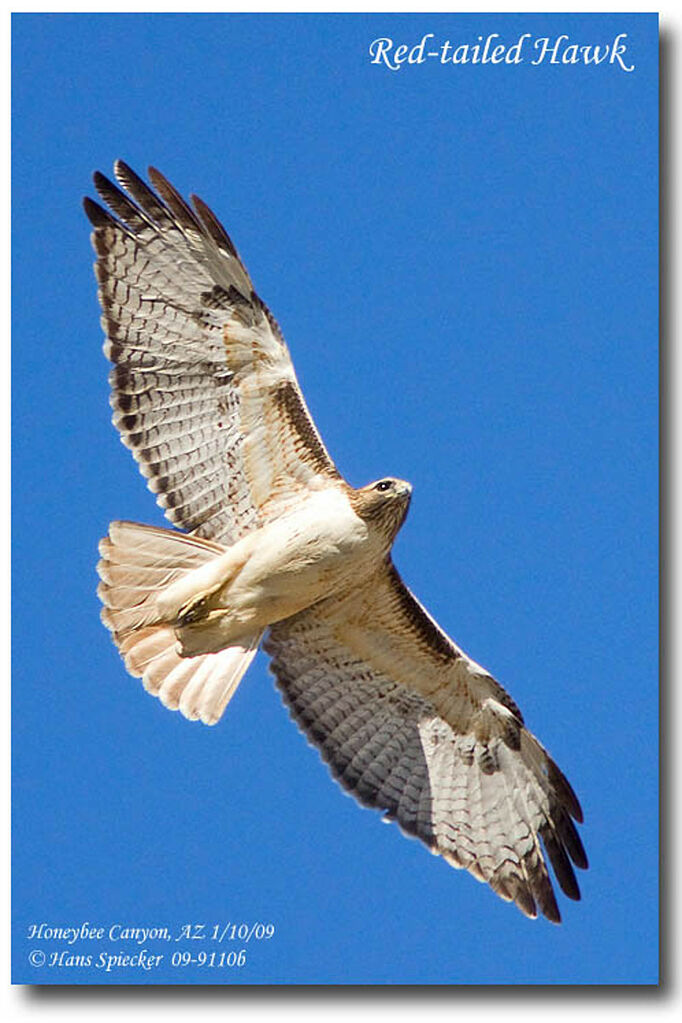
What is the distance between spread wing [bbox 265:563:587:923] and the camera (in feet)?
29.6

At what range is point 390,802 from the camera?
907 centimetres

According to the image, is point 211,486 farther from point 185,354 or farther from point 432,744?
point 432,744

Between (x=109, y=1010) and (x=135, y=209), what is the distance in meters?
3.58

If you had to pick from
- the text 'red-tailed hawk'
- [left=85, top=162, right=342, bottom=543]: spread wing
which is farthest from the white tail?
[left=85, top=162, right=342, bottom=543]: spread wing

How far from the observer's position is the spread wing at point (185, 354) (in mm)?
8578

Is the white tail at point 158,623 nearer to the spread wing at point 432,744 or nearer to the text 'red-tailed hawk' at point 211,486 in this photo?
the text 'red-tailed hawk' at point 211,486

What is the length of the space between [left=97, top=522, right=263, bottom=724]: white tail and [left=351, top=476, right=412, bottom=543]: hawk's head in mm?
773

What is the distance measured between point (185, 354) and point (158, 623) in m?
1.26

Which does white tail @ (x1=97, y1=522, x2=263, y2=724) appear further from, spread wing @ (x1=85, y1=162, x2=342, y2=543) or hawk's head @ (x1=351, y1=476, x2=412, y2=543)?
hawk's head @ (x1=351, y1=476, x2=412, y2=543)

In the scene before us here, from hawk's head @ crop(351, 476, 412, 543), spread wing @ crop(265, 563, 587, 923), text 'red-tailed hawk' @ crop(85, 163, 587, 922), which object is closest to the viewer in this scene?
hawk's head @ crop(351, 476, 412, 543)

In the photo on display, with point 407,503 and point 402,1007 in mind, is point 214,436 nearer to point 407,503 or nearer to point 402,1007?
point 407,503

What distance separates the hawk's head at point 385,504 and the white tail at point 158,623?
0.77m

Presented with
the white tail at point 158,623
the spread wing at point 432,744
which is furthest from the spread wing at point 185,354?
the spread wing at point 432,744
